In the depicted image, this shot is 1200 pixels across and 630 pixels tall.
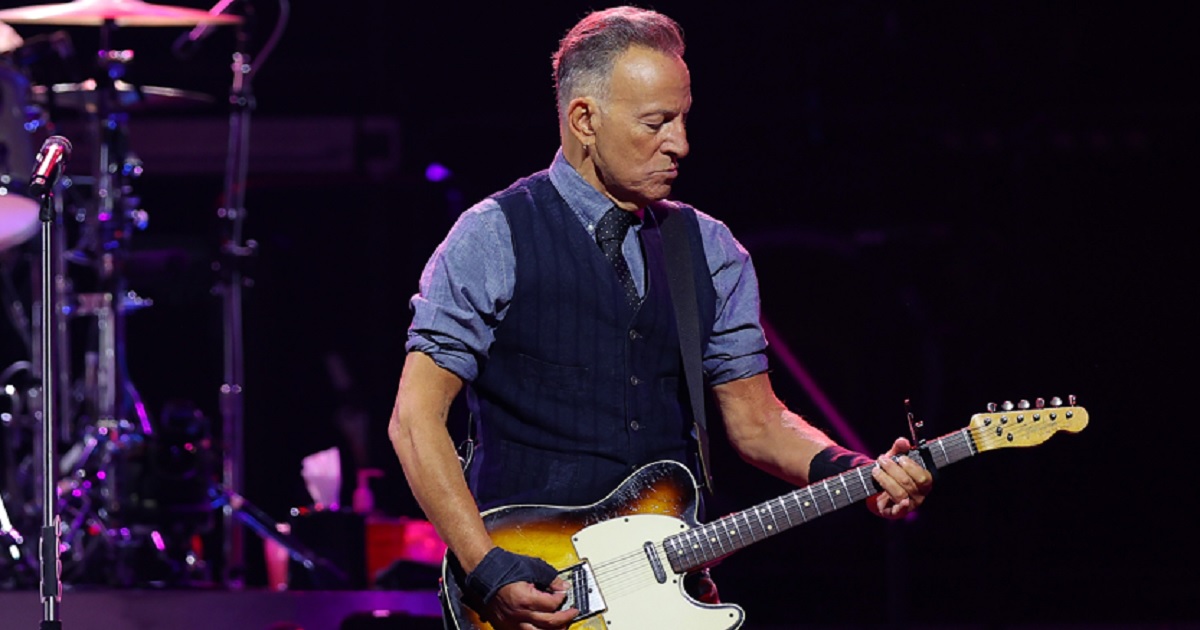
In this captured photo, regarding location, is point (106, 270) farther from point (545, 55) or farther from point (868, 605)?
point (868, 605)

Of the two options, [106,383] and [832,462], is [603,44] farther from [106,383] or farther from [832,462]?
[106,383]

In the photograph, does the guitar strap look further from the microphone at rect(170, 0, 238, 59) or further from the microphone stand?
the microphone at rect(170, 0, 238, 59)

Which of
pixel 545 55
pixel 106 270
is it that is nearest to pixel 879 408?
pixel 545 55

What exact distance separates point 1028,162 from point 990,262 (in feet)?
1.82

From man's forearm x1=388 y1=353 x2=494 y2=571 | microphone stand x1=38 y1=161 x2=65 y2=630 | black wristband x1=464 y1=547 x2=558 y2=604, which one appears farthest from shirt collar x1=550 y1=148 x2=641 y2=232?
microphone stand x1=38 y1=161 x2=65 y2=630

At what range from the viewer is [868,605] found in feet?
23.8

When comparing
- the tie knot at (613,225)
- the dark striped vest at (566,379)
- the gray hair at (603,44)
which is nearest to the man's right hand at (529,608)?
the dark striped vest at (566,379)

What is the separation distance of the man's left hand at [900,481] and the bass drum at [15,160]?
3.92 m

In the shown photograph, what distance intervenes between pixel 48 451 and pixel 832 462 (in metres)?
1.84

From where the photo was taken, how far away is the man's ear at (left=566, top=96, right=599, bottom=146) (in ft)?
11.8

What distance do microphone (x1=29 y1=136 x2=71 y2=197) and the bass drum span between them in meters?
2.19

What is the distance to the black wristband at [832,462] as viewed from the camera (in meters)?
3.49

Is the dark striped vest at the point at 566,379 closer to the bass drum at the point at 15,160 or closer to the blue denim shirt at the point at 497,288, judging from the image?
the blue denim shirt at the point at 497,288

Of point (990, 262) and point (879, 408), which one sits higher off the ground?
point (990, 262)
